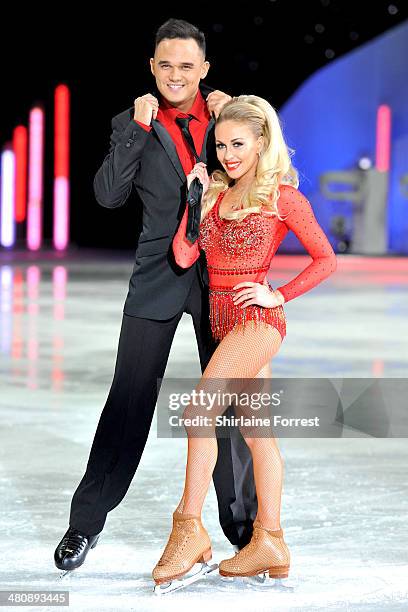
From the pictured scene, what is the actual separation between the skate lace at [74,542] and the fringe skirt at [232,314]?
2.62 feet

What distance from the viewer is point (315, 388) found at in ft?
27.4

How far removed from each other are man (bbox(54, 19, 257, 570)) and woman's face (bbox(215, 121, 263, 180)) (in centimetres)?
17

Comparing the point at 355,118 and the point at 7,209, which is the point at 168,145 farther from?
the point at 7,209

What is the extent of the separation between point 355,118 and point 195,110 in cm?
3568

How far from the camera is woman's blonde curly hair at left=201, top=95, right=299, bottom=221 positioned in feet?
12.6

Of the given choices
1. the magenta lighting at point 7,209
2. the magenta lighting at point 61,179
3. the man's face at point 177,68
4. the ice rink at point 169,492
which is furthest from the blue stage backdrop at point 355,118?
the man's face at point 177,68

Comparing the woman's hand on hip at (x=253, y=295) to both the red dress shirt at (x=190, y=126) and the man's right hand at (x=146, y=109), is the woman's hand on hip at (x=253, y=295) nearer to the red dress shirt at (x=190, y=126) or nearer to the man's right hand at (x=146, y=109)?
the red dress shirt at (x=190, y=126)

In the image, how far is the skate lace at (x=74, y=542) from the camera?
410cm

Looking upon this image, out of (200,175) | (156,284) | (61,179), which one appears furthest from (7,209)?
(200,175)

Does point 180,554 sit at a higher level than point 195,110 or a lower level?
lower

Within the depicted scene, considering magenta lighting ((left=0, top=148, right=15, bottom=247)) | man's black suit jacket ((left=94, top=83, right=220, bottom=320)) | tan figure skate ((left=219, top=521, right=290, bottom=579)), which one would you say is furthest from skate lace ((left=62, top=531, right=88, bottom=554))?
magenta lighting ((left=0, top=148, right=15, bottom=247))

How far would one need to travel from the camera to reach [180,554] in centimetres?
387

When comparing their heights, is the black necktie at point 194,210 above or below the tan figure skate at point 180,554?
above

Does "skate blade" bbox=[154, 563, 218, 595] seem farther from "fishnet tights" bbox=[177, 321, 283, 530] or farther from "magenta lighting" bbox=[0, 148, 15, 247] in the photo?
"magenta lighting" bbox=[0, 148, 15, 247]
